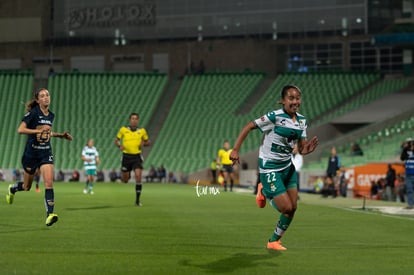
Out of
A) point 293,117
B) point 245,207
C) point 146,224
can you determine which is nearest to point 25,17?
point 245,207

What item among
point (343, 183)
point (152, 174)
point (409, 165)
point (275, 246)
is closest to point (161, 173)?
point (152, 174)

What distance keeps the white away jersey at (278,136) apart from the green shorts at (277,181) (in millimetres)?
84

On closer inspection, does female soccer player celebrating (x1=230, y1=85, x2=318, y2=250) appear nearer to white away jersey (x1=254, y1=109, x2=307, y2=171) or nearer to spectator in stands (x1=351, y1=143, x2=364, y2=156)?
white away jersey (x1=254, y1=109, x2=307, y2=171)

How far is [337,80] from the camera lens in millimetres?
67375

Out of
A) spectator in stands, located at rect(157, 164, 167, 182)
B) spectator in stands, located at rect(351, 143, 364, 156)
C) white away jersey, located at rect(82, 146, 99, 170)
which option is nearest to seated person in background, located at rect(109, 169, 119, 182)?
spectator in stands, located at rect(157, 164, 167, 182)

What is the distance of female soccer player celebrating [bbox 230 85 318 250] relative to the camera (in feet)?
42.8

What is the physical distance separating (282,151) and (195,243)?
214 cm

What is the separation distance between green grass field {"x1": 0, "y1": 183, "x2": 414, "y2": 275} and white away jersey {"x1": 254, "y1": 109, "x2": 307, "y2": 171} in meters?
1.26

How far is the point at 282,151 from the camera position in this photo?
13.2 metres

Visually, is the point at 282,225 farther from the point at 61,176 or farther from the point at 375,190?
the point at 61,176

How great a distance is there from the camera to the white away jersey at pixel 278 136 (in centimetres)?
1311

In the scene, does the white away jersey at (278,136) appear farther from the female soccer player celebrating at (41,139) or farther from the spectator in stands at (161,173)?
the spectator in stands at (161,173)

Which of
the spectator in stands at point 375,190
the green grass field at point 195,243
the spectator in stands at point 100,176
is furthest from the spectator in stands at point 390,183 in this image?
the spectator in stands at point 100,176

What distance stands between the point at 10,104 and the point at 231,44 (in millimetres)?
17522
